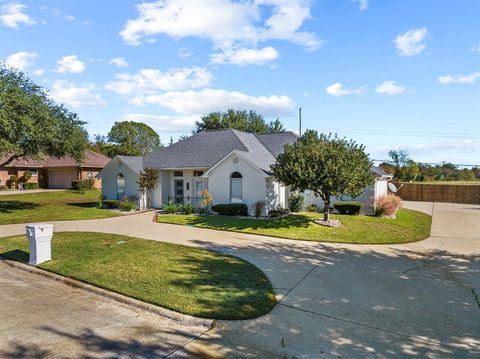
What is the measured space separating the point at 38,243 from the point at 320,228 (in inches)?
468

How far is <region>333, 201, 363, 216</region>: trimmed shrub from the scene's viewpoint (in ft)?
69.3

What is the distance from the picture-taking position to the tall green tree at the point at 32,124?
690 inches

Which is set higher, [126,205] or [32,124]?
[32,124]

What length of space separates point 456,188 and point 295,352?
36527mm

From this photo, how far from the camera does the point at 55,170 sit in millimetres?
42531

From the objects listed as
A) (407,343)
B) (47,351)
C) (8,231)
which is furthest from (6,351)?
(8,231)

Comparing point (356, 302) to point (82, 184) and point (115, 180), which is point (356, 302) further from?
point (82, 184)

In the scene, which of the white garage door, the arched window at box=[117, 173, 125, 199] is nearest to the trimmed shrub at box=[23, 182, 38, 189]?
the white garage door

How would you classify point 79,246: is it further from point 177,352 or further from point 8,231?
point 177,352

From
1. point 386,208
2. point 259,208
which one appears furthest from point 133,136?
point 386,208

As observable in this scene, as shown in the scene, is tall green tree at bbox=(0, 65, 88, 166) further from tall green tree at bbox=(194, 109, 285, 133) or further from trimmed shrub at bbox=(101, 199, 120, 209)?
tall green tree at bbox=(194, 109, 285, 133)

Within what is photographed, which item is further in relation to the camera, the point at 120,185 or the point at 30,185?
the point at 30,185

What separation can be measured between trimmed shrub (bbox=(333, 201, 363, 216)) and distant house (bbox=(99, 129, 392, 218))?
8.66 feet

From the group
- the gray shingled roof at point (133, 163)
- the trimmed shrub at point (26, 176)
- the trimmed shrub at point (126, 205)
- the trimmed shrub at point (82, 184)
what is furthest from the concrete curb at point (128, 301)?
the trimmed shrub at point (26, 176)
